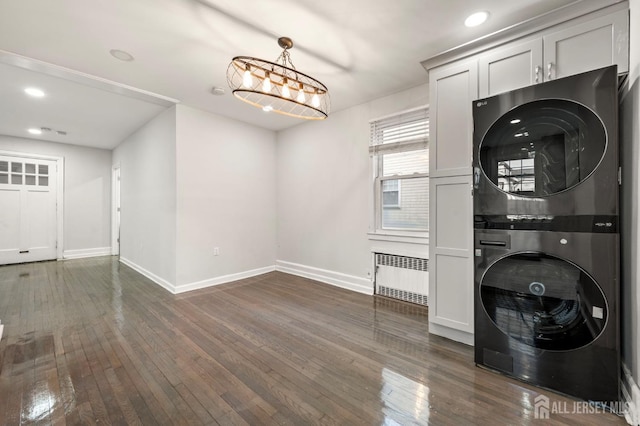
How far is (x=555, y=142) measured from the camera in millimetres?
1736

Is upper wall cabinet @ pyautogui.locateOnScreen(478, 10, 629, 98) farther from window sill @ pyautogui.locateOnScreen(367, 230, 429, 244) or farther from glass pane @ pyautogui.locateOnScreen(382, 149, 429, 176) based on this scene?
window sill @ pyautogui.locateOnScreen(367, 230, 429, 244)

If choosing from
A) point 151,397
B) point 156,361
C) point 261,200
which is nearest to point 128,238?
point 261,200

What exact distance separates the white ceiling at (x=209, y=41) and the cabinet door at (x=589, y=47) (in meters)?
0.29

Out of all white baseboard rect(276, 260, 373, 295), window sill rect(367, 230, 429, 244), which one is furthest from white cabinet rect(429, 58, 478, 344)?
white baseboard rect(276, 260, 373, 295)

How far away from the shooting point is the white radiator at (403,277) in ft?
10.7

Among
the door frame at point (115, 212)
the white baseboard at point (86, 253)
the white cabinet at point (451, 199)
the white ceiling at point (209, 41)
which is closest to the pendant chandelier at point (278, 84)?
the white ceiling at point (209, 41)

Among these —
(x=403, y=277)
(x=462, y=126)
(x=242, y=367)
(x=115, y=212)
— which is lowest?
(x=242, y=367)

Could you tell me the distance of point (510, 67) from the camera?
2117 mm

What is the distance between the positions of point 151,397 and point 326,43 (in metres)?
3.00

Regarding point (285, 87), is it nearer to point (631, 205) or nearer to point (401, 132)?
point (401, 132)

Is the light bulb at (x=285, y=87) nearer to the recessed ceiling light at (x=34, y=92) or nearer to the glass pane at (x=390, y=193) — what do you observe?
the glass pane at (x=390, y=193)

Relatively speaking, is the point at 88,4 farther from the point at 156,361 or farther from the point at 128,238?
the point at 128,238

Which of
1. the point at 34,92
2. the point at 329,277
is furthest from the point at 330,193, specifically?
the point at 34,92

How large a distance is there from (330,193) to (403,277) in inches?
65.5
